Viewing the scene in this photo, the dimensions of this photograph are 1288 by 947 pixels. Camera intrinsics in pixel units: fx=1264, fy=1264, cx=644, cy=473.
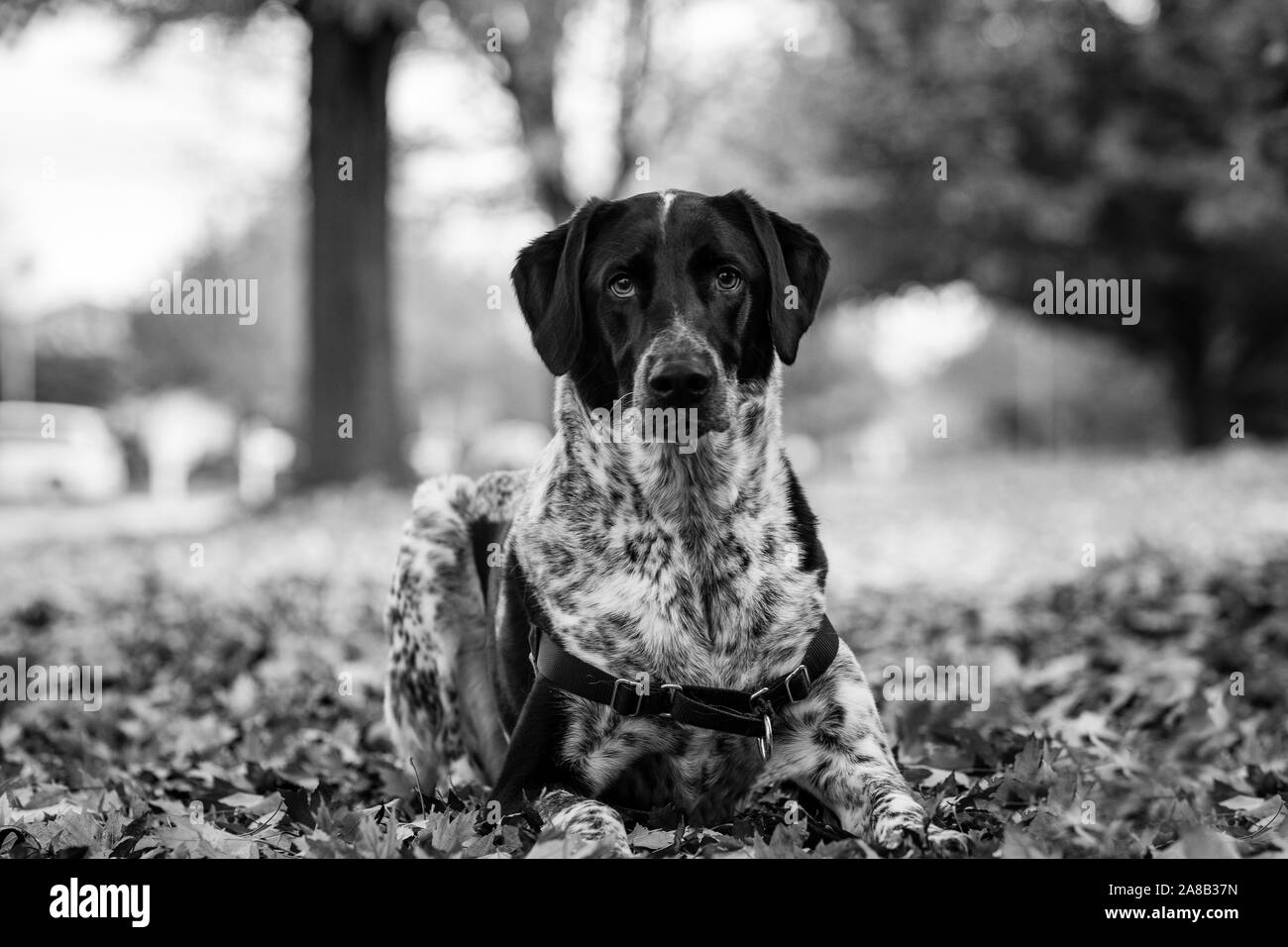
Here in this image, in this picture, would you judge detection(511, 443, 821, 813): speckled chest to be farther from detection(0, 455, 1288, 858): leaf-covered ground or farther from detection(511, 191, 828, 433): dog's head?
detection(511, 191, 828, 433): dog's head

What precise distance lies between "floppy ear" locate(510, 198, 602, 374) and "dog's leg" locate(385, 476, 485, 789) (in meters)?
1.01

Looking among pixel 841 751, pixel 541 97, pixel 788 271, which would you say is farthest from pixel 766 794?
pixel 541 97

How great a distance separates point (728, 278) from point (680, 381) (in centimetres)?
46

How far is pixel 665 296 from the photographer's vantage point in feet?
11.2

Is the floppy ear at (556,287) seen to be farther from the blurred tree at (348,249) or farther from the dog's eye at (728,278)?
the blurred tree at (348,249)

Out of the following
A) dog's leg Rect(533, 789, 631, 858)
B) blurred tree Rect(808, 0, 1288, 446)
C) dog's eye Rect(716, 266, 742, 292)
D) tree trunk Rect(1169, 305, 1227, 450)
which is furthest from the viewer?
tree trunk Rect(1169, 305, 1227, 450)

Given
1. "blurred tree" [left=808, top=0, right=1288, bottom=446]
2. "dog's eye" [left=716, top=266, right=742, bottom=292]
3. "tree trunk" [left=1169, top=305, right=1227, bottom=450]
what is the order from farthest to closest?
"tree trunk" [left=1169, top=305, right=1227, bottom=450] → "blurred tree" [left=808, top=0, right=1288, bottom=446] → "dog's eye" [left=716, top=266, right=742, bottom=292]

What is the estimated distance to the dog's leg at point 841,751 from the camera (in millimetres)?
3203

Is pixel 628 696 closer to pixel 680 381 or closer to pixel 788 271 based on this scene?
pixel 680 381

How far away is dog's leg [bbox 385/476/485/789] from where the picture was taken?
4305mm

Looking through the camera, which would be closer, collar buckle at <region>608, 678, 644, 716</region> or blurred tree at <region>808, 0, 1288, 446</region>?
collar buckle at <region>608, 678, 644, 716</region>

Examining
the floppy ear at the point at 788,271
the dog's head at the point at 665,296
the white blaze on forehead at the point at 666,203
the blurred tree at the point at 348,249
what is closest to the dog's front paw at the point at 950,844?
the dog's head at the point at 665,296

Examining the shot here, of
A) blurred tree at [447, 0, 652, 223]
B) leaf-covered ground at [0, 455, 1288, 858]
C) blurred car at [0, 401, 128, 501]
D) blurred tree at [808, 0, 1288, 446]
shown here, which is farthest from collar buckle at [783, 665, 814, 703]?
blurred car at [0, 401, 128, 501]
